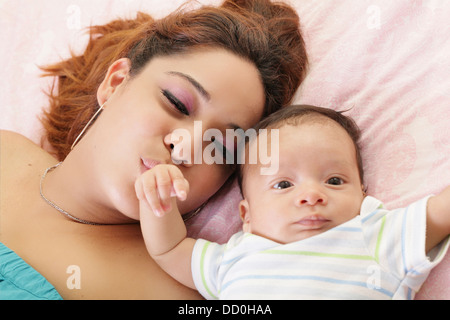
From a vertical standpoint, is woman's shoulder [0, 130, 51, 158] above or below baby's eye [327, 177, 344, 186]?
below

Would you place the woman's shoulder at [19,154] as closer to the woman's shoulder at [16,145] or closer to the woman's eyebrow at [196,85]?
the woman's shoulder at [16,145]

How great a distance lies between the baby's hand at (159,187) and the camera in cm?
96

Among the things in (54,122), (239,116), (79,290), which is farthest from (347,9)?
(79,290)

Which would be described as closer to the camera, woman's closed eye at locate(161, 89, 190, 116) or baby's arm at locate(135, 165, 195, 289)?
baby's arm at locate(135, 165, 195, 289)

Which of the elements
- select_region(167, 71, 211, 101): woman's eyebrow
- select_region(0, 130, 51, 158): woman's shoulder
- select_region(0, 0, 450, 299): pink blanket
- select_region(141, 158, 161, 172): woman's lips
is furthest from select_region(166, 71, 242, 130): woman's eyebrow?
select_region(0, 130, 51, 158): woman's shoulder

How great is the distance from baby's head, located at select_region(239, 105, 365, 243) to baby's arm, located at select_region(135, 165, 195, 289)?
0.17m

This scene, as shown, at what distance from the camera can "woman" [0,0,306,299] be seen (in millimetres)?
1128

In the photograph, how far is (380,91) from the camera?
4.42 ft

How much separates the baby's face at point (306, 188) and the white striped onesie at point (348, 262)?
0.04 m

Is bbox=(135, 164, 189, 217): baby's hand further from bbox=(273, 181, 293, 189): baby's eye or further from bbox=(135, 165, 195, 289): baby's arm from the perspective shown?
bbox=(273, 181, 293, 189): baby's eye

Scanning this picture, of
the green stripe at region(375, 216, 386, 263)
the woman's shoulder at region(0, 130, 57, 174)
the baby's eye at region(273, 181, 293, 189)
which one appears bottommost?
the green stripe at region(375, 216, 386, 263)

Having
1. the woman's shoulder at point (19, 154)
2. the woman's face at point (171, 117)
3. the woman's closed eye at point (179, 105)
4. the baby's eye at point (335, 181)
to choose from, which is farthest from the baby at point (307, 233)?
the woman's shoulder at point (19, 154)

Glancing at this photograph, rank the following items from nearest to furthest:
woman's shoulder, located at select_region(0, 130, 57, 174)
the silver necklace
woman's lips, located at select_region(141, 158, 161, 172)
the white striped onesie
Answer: the white striped onesie, woman's lips, located at select_region(141, 158, 161, 172), the silver necklace, woman's shoulder, located at select_region(0, 130, 57, 174)

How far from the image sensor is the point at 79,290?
1114 millimetres
